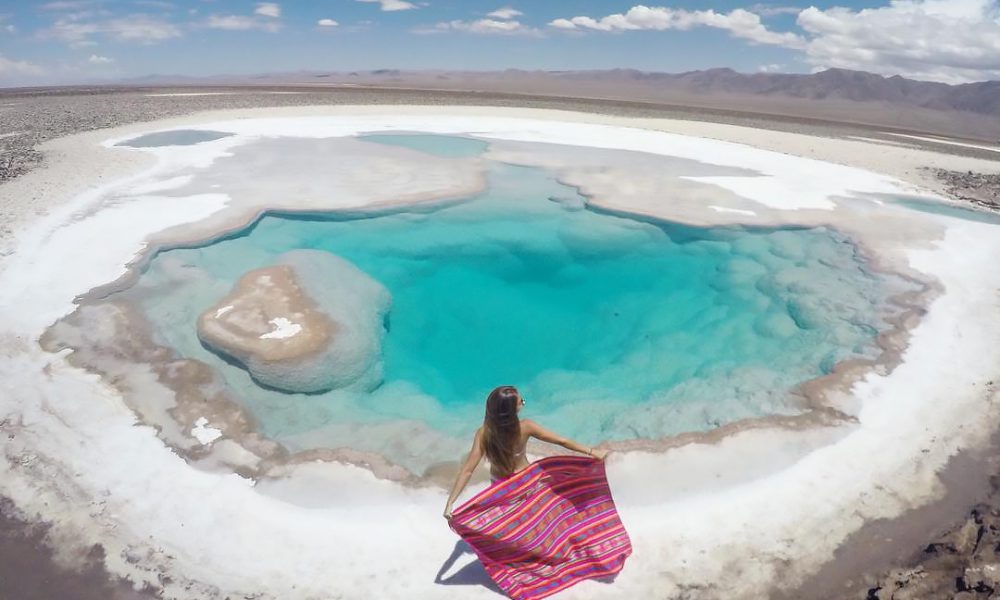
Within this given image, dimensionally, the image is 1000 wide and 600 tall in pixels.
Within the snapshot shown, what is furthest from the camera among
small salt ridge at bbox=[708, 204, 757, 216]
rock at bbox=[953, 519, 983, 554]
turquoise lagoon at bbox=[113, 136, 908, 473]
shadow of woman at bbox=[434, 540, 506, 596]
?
small salt ridge at bbox=[708, 204, 757, 216]

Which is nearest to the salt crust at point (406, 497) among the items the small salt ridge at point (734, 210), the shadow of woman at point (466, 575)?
the shadow of woman at point (466, 575)

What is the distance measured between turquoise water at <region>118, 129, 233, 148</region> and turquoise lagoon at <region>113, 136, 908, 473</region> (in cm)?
899

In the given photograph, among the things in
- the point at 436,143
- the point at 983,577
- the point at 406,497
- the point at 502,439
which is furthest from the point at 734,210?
the point at 436,143

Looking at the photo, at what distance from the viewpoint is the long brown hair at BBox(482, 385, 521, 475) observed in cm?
292

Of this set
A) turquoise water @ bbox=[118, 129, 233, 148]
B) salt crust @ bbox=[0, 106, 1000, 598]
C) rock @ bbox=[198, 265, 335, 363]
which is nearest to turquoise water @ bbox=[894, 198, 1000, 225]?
salt crust @ bbox=[0, 106, 1000, 598]

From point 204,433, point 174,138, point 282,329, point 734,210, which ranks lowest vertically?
point 204,433

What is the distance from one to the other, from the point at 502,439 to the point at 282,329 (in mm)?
3622

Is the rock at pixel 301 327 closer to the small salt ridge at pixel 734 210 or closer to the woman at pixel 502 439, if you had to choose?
the woman at pixel 502 439

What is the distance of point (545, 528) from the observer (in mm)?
3260

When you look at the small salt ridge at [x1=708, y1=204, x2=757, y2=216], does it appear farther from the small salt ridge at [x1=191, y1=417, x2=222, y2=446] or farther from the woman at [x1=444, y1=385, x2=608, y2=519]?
the small salt ridge at [x1=191, y1=417, x2=222, y2=446]

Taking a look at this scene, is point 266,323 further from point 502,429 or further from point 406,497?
point 502,429

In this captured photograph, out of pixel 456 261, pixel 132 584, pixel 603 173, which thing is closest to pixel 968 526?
pixel 132 584

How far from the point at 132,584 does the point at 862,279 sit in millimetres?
8266

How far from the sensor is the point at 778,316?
22.1ft
